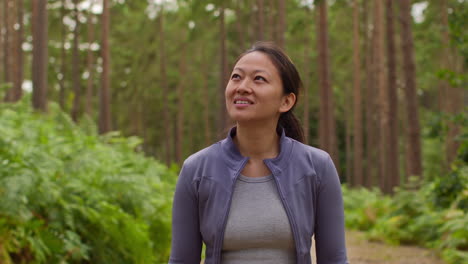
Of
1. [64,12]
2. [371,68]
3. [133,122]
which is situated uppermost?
[64,12]

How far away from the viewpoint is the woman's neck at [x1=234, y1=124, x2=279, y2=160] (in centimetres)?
284

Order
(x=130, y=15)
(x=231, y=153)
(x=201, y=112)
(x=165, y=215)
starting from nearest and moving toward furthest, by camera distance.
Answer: (x=231, y=153), (x=165, y=215), (x=130, y=15), (x=201, y=112)

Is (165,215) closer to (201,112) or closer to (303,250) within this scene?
(303,250)

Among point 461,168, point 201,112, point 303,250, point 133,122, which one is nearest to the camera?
point 303,250

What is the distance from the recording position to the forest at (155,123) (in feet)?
23.0

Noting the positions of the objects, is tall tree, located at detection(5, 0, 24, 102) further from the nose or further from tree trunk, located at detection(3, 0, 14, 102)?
the nose

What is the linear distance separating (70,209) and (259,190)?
488 cm

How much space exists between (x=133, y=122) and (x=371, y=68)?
20832 millimetres

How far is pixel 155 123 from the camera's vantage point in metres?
51.1

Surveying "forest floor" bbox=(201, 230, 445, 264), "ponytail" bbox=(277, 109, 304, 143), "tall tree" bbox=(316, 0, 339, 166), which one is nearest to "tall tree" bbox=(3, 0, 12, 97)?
"tall tree" bbox=(316, 0, 339, 166)

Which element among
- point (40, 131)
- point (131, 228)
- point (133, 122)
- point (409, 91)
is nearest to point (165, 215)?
point (131, 228)

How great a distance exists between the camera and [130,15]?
40156mm

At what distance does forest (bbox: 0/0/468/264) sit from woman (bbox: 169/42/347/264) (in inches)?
8.5

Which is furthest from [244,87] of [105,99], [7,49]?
[7,49]
